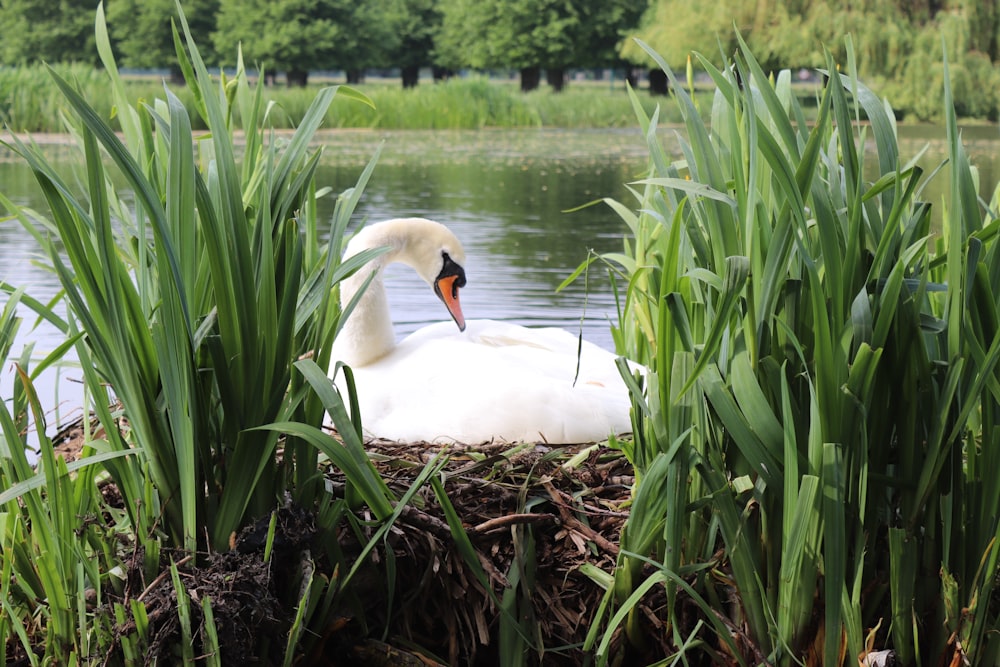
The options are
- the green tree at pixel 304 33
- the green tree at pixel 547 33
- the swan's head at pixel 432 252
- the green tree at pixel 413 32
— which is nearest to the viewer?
the swan's head at pixel 432 252

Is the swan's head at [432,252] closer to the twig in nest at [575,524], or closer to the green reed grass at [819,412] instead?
the twig in nest at [575,524]

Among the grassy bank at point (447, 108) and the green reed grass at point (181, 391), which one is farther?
the grassy bank at point (447, 108)

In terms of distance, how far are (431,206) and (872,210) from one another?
31.4ft

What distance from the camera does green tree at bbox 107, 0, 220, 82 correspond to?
43375 mm

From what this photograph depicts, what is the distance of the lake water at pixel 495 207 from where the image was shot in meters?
5.68

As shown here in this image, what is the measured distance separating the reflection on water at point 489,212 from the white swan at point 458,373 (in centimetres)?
17

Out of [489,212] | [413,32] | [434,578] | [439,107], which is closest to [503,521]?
[434,578]

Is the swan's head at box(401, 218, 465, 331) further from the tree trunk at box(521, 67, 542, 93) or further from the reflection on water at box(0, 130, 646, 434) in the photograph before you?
the tree trunk at box(521, 67, 542, 93)

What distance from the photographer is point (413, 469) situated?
2160 mm

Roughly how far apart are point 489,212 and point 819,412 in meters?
9.65

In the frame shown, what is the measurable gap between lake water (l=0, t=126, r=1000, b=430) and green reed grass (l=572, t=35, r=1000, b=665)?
2.07 feet

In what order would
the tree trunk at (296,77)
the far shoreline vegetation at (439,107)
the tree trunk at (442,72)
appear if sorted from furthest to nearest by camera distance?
the tree trunk at (442,72), the tree trunk at (296,77), the far shoreline vegetation at (439,107)

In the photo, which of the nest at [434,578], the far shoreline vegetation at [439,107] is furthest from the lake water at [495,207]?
the nest at [434,578]

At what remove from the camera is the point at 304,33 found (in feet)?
136
